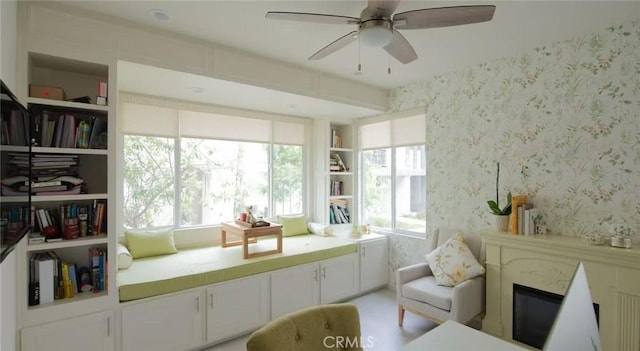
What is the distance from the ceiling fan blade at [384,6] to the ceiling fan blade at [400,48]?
173 mm

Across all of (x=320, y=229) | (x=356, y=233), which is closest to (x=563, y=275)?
(x=356, y=233)

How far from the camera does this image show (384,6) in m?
1.65

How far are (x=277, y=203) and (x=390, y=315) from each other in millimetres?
2001

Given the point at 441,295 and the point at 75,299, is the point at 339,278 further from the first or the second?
the point at 75,299

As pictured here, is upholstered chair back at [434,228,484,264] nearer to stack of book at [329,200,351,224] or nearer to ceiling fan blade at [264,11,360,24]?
stack of book at [329,200,351,224]

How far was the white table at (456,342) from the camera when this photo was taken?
141 centimetres

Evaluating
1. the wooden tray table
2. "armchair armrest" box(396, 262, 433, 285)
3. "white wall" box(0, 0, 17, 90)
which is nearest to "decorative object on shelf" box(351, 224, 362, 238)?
"armchair armrest" box(396, 262, 433, 285)

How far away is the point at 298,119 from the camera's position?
179 inches

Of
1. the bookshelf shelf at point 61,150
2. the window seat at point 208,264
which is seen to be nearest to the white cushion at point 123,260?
the window seat at point 208,264

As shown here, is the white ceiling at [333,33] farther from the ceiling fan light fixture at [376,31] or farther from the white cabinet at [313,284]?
the white cabinet at [313,284]

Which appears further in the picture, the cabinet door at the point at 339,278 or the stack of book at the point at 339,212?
the stack of book at the point at 339,212

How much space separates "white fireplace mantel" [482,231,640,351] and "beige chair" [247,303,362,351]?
6.62 feet

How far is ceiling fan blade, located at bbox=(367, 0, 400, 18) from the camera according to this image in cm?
161

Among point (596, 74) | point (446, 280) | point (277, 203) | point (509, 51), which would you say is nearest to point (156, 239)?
point (277, 203)
